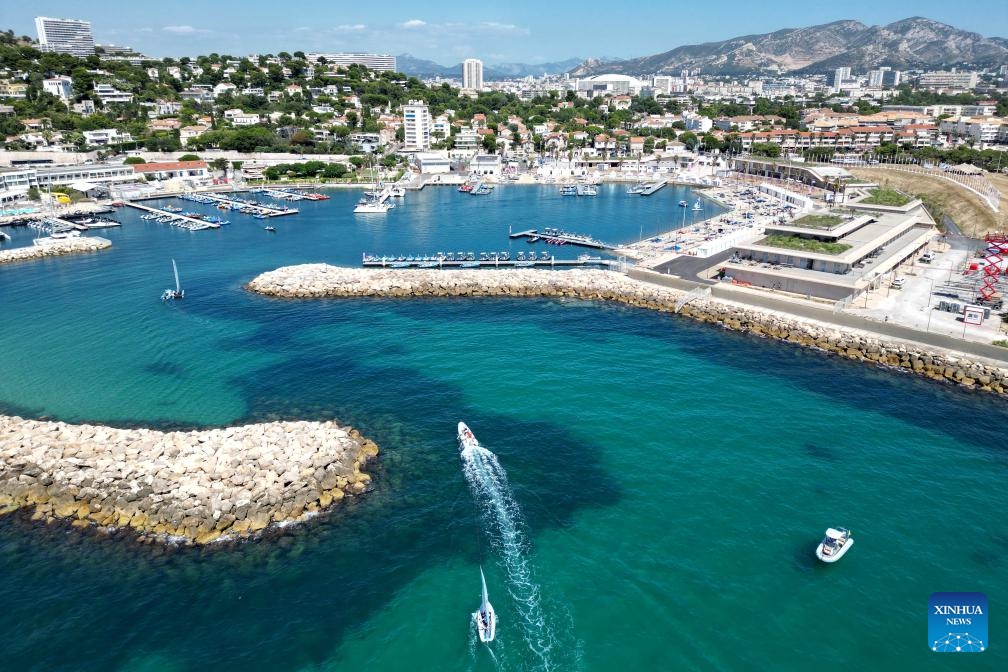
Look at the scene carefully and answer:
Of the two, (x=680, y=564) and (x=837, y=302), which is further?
(x=837, y=302)

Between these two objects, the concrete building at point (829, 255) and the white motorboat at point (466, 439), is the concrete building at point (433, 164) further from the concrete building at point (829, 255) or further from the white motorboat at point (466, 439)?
the white motorboat at point (466, 439)

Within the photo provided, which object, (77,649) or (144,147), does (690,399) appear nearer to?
(77,649)

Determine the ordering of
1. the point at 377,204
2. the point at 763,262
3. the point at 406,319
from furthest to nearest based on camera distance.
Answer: the point at 377,204 < the point at 763,262 < the point at 406,319

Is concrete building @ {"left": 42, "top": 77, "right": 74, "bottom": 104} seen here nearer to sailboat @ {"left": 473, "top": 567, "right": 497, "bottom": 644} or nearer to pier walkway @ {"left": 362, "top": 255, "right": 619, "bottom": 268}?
pier walkway @ {"left": 362, "top": 255, "right": 619, "bottom": 268}

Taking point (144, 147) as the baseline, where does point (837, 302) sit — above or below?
below

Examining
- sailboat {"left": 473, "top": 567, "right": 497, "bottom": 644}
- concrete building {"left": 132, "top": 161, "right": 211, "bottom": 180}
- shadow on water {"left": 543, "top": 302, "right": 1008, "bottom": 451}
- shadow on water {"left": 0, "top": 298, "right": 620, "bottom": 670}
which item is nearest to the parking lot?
shadow on water {"left": 543, "top": 302, "right": 1008, "bottom": 451}

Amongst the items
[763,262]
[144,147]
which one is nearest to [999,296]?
[763,262]
